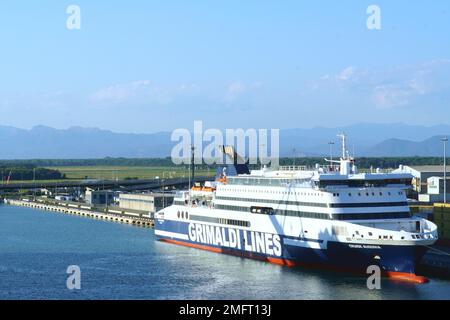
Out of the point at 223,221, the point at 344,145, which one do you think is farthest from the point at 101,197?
the point at 344,145

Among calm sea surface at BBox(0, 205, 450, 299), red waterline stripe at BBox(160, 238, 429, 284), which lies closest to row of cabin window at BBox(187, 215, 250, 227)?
red waterline stripe at BBox(160, 238, 429, 284)

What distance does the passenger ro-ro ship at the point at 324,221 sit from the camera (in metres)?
33.7

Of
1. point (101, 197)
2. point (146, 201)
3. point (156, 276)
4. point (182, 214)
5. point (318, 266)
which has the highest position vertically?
point (101, 197)

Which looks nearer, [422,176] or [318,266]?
[318,266]

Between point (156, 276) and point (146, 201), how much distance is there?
38.2 meters

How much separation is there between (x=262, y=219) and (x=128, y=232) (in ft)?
60.5

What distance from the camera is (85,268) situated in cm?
3634

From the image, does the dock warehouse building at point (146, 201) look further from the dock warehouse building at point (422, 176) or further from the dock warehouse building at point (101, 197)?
the dock warehouse building at point (422, 176)

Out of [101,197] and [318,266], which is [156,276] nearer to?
[318,266]

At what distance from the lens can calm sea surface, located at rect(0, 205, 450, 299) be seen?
30.3 meters

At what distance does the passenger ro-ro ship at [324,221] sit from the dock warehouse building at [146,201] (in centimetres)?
2647

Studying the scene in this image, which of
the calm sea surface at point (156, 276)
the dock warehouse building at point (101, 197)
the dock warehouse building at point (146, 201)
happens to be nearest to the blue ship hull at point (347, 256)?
the calm sea surface at point (156, 276)

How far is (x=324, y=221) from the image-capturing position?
35438 millimetres
